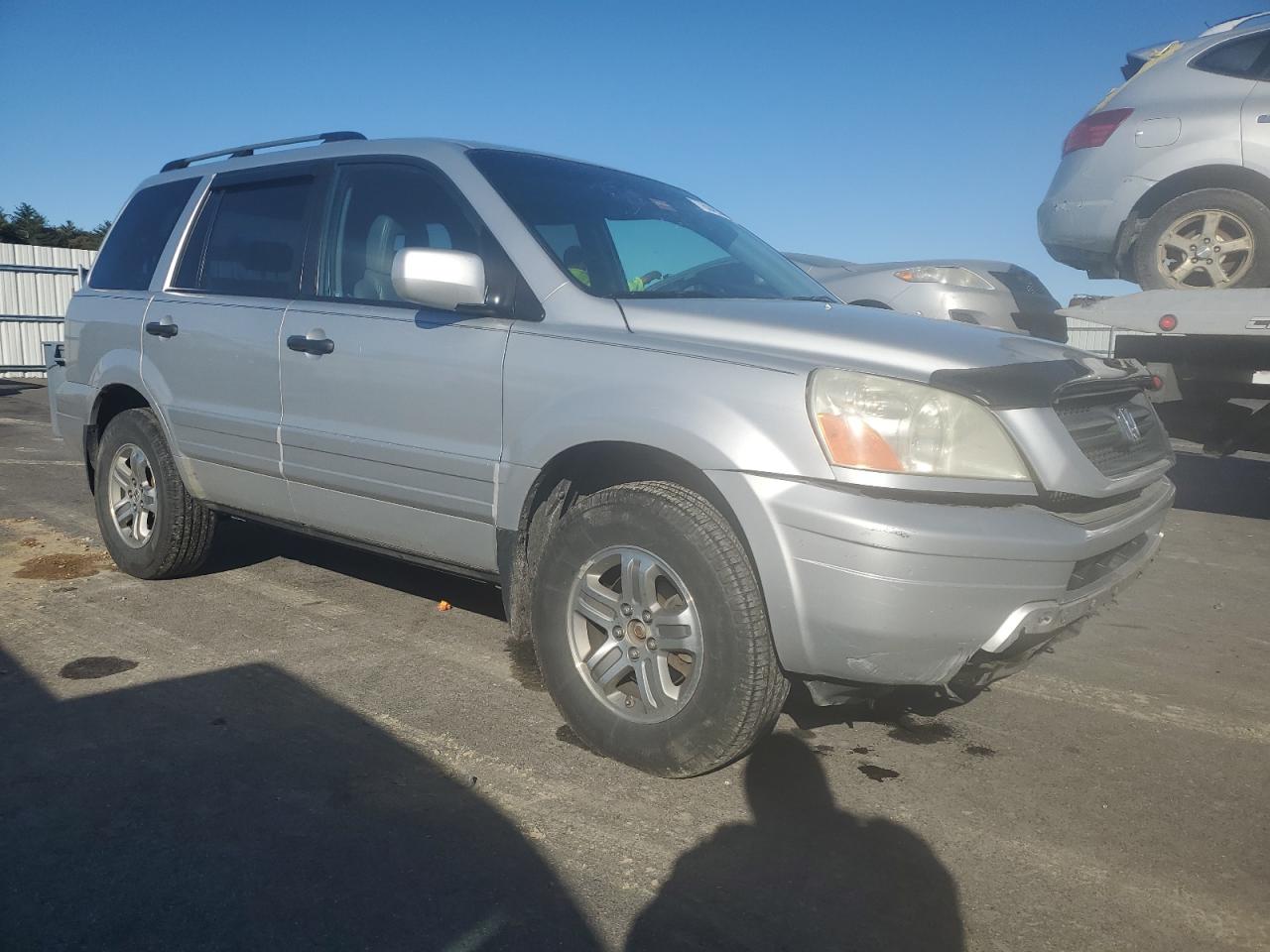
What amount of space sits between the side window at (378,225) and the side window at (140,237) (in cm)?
124

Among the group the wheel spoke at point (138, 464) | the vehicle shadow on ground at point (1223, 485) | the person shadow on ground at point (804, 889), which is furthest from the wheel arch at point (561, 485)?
the vehicle shadow on ground at point (1223, 485)

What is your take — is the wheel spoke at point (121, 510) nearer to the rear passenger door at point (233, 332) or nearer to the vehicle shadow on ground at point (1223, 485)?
the rear passenger door at point (233, 332)

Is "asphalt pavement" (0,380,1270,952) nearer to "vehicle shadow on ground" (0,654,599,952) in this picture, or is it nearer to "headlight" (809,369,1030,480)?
"vehicle shadow on ground" (0,654,599,952)

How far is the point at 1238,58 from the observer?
6.19 metres

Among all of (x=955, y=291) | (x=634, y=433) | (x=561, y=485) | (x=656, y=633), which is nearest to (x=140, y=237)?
(x=561, y=485)

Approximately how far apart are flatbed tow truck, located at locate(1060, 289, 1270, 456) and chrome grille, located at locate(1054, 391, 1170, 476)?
2710 mm

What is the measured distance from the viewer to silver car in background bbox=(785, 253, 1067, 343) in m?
7.82

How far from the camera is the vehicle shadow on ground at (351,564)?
4.92 m

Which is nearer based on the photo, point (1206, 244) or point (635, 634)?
point (635, 634)

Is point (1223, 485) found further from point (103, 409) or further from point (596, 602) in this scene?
point (103, 409)

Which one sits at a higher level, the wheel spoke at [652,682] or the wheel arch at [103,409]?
the wheel arch at [103,409]

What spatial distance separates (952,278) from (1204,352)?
223 centimetres

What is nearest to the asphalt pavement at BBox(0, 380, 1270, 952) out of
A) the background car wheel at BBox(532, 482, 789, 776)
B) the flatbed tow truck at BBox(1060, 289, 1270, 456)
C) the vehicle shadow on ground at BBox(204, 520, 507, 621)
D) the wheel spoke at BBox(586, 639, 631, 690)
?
the background car wheel at BBox(532, 482, 789, 776)

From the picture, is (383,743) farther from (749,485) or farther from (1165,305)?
(1165,305)
